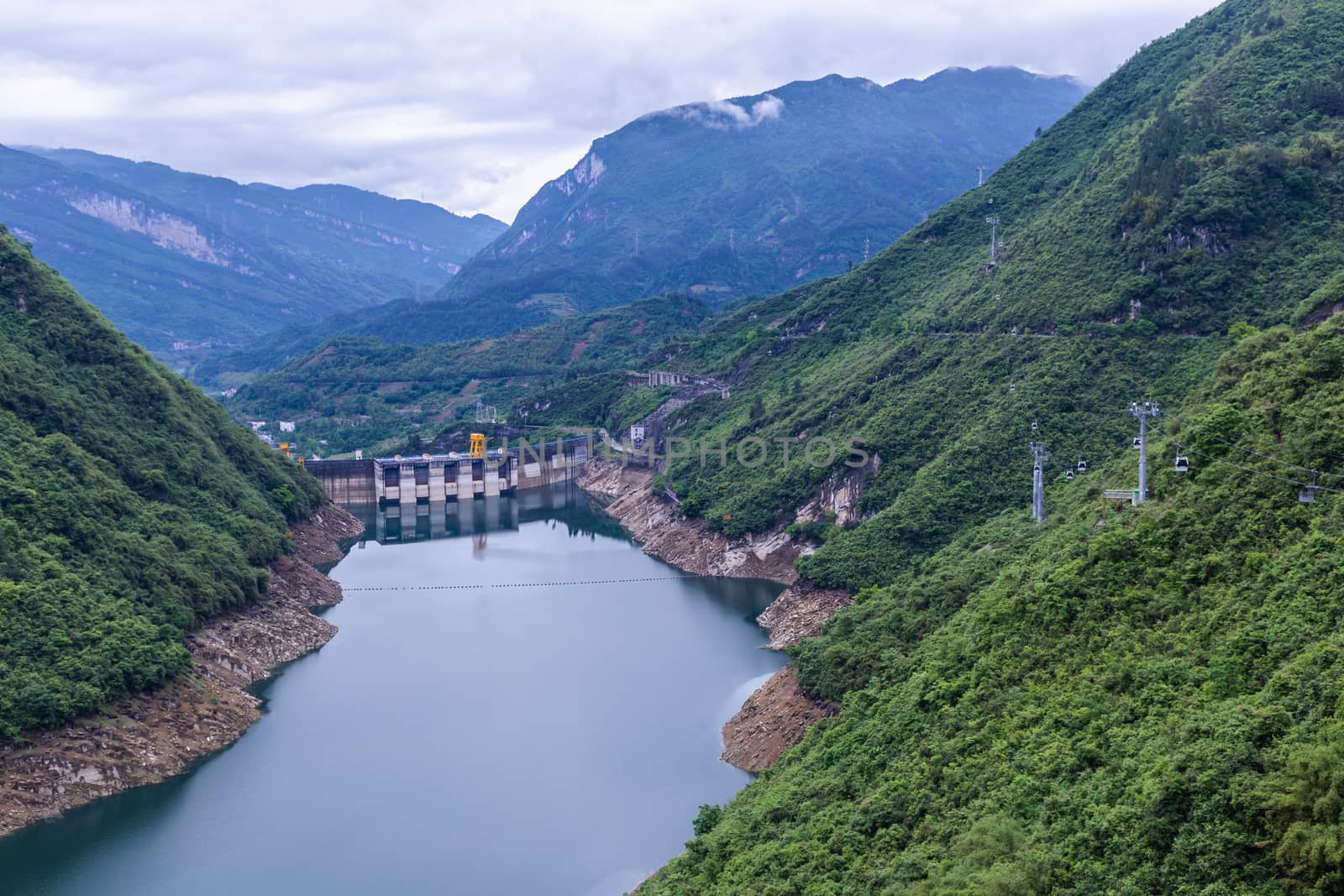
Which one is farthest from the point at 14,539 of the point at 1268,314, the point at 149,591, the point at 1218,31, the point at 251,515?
the point at 1218,31

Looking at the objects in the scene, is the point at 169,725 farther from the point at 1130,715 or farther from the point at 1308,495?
the point at 1308,495

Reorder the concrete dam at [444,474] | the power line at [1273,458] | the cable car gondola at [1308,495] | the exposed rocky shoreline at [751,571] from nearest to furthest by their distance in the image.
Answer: the cable car gondola at [1308,495] → the power line at [1273,458] → the exposed rocky shoreline at [751,571] → the concrete dam at [444,474]

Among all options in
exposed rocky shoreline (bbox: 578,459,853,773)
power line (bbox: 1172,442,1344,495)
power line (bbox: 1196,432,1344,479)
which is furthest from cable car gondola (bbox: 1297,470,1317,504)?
exposed rocky shoreline (bbox: 578,459,853,773)

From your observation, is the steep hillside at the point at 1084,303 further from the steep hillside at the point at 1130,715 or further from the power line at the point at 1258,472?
the steep hillside at the point at 1130,715

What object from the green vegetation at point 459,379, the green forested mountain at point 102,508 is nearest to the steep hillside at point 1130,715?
the green forested mountain at point 102,508

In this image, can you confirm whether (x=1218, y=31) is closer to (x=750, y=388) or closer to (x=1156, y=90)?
(x=1156, y=90)

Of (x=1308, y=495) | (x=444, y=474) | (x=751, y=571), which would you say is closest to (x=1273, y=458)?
(x=1308, y=495)
